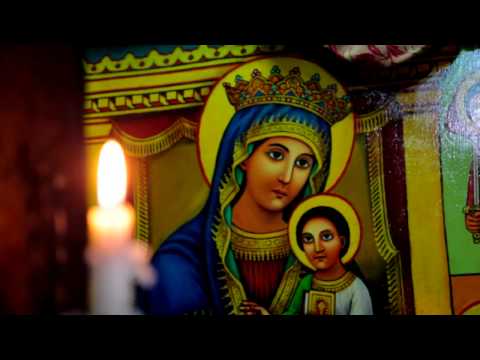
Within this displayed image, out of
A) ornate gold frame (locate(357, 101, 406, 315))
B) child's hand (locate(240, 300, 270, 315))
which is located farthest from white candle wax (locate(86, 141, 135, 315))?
ornate gold frame (locate(357, 101, 406, 315))

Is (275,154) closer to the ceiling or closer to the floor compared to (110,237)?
closer to the ceiling

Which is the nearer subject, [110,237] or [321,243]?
[110,237]

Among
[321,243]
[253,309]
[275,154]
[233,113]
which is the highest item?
[233,113]

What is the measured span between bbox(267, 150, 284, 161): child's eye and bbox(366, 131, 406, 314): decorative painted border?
0.26m

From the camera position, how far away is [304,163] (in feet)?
6.52

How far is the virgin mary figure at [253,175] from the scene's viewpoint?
77.2 inches

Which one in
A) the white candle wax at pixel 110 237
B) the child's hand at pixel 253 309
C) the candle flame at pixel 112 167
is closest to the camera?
the white candle wax at pixel 110 237

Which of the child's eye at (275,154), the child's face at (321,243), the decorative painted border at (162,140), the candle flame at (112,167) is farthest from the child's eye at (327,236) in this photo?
the candle flame at (112,167)

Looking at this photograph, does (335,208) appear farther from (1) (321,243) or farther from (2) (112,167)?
(2) (112,167)

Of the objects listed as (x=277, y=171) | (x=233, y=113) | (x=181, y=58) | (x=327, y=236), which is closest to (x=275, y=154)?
(x=277, y=171)

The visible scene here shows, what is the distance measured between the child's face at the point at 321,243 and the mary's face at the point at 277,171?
0.10 m

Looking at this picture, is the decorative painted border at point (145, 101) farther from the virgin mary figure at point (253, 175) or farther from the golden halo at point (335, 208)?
the golden halo at point (335, 208)

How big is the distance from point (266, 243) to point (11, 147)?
809 millimetres

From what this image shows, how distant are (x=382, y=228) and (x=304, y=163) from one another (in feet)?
0.98
